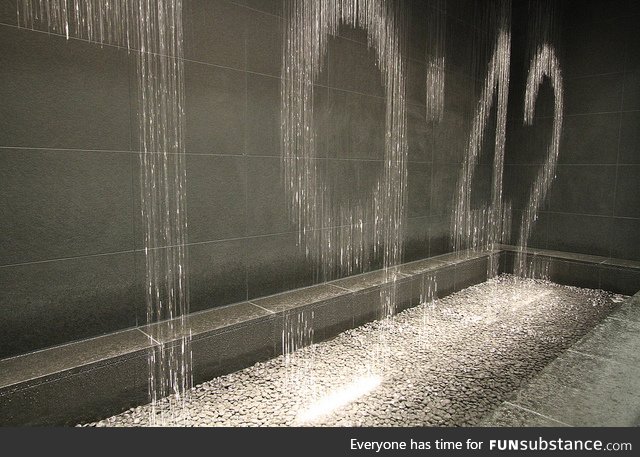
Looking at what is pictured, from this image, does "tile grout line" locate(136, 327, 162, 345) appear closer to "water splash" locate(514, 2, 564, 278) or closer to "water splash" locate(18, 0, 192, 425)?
"water splash" locate(18, 0, 192, 425)

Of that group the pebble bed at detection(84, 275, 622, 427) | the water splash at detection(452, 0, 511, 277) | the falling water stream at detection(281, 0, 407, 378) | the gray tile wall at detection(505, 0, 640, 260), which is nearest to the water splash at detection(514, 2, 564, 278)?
the gray tile wall at detection(505, 0, 640, 260)

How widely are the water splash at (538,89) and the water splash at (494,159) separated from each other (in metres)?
0.33

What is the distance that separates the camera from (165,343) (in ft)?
8.73

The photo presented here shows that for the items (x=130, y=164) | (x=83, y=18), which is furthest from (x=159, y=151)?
(x=83, y=18)

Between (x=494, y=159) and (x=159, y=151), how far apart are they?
16.3ft

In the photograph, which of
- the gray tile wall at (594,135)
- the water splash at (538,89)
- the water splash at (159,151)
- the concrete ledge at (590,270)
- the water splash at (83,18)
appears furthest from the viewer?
the water splash at (538,89)

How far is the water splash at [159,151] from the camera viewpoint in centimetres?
259

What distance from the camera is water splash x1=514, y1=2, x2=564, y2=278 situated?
5766 mm

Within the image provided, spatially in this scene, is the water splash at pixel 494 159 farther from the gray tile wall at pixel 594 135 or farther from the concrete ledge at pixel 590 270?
the concrete ledge at pixel 590 270

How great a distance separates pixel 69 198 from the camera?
8.63 feet

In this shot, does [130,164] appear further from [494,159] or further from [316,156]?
[494,159]

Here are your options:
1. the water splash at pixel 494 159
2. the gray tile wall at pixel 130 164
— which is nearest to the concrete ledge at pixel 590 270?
the water splash at pixel 494 159

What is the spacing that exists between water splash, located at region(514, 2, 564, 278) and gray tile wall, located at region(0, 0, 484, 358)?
277 centimetres
